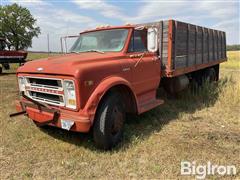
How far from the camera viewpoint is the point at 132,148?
168 inches

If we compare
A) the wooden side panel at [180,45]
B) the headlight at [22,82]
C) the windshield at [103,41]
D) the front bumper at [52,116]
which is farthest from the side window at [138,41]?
the headlight at [22,82]

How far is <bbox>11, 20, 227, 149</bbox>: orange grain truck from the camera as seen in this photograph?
3.76m

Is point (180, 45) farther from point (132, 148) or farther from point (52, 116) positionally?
point (52, 116)

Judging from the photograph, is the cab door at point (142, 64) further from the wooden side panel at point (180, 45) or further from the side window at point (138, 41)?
the wooden side panel at point (180, 45)

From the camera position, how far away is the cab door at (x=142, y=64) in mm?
4898

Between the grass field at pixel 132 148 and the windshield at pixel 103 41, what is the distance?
171 centimetres

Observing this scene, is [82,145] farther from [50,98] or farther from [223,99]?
[223,99]

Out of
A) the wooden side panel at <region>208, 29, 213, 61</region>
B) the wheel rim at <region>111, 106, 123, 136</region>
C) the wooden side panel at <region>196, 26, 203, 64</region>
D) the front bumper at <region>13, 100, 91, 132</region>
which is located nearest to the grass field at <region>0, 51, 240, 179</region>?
the wheel rim at <region>111, 106, 123, 136</region>

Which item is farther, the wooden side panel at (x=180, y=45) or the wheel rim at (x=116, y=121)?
the wooden side panel at (x=180, y=45)

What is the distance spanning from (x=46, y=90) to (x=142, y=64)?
1.99 meters

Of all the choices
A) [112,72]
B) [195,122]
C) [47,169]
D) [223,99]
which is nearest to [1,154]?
[47,169]

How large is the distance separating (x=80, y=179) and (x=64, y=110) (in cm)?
107

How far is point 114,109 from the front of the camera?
13.8 ft

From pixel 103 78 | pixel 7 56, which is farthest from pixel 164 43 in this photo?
pixel 7 56
